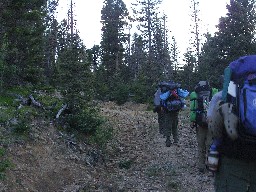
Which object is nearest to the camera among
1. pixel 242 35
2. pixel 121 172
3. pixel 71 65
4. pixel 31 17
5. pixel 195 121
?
pixel 195 121

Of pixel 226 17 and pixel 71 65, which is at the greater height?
pixel 226 17

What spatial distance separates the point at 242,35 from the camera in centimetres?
2306

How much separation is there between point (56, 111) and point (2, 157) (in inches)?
160

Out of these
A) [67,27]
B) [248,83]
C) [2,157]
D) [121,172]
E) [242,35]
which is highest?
[67,27]

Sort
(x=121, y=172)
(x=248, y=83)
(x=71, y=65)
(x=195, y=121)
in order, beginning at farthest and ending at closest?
1. (x=71, y=65)
2. (x=121, y=172)
3. (x=195, y=121)
4. (x=248, y=83)

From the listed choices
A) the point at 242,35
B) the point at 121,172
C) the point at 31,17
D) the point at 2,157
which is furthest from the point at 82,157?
the point at 242,35

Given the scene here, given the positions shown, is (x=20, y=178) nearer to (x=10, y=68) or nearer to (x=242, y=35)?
(x=10, y=68)

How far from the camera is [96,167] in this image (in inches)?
374

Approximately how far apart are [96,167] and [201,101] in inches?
120

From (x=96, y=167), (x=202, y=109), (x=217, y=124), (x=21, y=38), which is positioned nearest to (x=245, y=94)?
(x=217, y=124)

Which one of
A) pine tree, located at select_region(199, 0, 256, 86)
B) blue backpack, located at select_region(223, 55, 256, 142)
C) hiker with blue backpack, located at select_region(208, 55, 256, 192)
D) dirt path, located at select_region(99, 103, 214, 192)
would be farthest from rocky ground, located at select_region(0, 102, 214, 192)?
pine tree, located at select_region(199, 0, 256, 86)

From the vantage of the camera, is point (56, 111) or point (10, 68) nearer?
point (56, 111)

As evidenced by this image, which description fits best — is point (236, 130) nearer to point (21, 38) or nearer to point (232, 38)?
point (21, 38)

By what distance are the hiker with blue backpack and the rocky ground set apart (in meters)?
4.52
